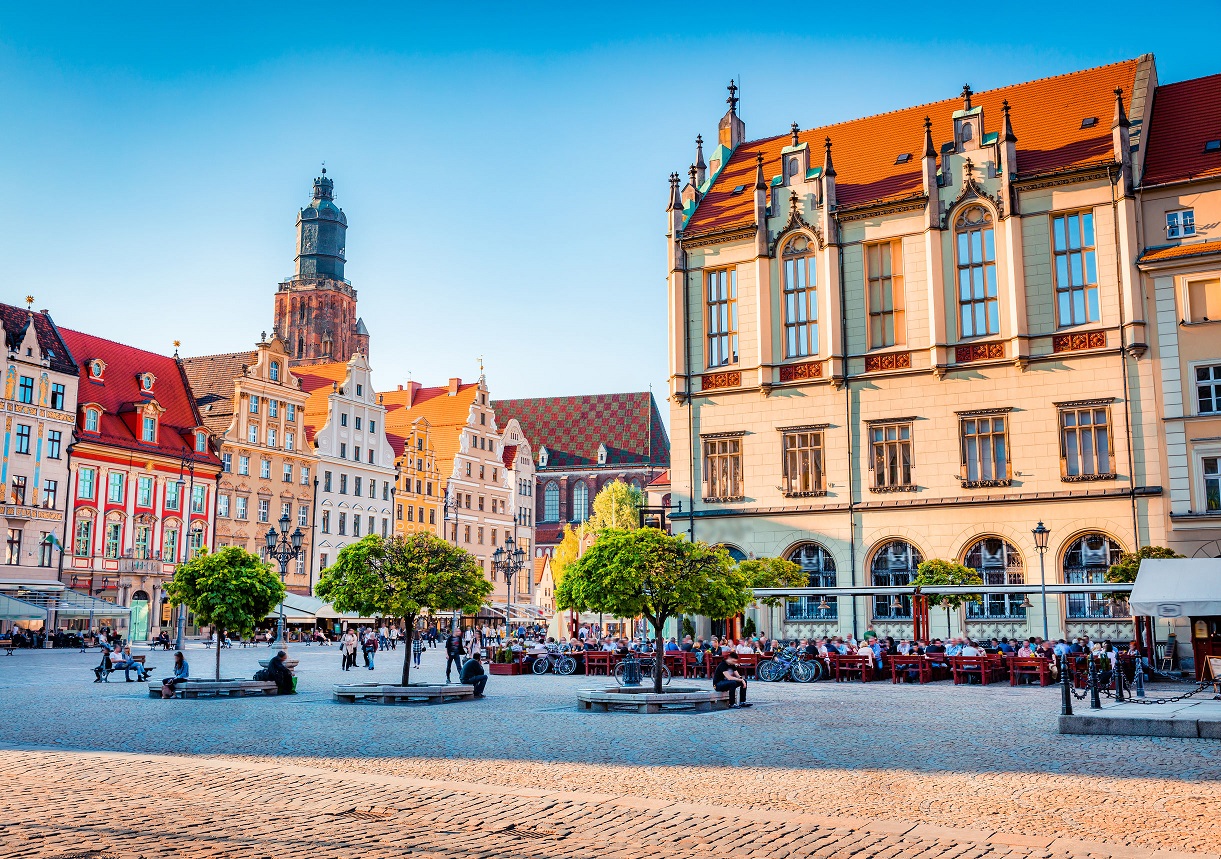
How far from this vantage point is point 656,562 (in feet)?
80.4

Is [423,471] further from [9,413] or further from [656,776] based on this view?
[656,776]

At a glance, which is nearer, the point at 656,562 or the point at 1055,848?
the point at 1055,848

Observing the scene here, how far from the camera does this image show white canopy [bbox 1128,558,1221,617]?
24.1 m

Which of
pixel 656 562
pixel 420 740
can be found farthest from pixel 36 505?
pixel 420 740

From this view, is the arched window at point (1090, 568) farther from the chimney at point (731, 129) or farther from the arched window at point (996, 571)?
the chimney at point (731, 129)

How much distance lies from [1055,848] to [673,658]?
26143 millimetres

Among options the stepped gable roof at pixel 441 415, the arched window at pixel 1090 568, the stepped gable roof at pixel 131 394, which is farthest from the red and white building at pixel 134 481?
the arched window at pixel 1090 568

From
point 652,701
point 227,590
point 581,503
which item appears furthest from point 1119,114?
point 581,503

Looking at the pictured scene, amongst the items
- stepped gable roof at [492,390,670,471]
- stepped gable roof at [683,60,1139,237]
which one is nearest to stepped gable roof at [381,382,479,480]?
stepped gable roof at [492,390,670,471]

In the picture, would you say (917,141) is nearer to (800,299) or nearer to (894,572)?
(800,299)

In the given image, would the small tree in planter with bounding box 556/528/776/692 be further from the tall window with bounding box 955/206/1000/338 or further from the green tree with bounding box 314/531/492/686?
the tall window with bounding box 955/206/1000/338

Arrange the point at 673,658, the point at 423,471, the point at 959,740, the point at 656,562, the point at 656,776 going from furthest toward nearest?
the point at 423,471 < the point at 673,658 < the point at 656,562 < the point at 959,740 < the point at 656,776

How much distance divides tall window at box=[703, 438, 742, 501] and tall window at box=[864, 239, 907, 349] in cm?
685

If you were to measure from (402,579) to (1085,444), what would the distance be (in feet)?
82.4
